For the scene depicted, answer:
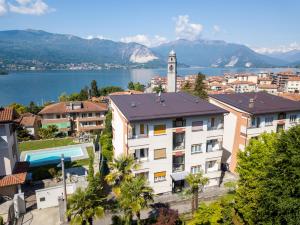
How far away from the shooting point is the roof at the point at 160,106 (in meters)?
26.3

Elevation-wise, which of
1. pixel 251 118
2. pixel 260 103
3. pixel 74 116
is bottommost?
pixel 74 116

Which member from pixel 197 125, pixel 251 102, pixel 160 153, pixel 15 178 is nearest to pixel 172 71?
pixel 251 102

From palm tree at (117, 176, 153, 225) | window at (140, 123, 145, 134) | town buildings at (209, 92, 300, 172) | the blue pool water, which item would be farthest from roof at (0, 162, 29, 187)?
town buildings at (209, 92, 300, 172)

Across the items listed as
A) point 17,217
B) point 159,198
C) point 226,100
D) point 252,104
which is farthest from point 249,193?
point 17,217

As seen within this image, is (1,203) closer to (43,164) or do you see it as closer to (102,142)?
(43,164)

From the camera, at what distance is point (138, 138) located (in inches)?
1031

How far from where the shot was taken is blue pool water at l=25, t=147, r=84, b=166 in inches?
1574

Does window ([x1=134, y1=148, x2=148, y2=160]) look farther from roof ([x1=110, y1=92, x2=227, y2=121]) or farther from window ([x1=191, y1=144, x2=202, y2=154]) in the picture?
window ([x1=191, y1=144, x2=202, y2=154])

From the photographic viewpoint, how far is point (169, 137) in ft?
90.4

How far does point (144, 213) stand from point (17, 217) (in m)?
12.7

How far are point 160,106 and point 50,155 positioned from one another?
25.5 meters

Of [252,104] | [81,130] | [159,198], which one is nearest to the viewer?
[159,198]

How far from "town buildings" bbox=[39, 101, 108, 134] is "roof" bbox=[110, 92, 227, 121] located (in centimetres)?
2857

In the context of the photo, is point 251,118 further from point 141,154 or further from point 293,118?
point 141,154
